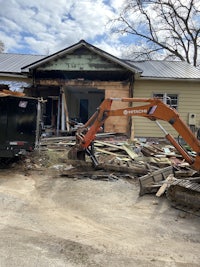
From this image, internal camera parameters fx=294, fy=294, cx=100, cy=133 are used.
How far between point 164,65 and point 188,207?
14004mm

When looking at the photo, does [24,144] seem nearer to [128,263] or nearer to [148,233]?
[148,233]

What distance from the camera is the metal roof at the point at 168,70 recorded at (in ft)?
51.9

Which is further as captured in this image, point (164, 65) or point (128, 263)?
point (164, 65)

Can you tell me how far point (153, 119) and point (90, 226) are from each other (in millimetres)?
3296

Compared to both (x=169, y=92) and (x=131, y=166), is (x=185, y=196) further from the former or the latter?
(x=169, y=92)

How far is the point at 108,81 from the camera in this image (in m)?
15.7

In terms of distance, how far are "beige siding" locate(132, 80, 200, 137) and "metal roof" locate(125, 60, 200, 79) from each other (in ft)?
1.29

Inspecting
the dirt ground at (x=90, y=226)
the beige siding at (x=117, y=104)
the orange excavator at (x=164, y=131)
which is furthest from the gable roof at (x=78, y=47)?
the dirt ground at (x=90, y=226)

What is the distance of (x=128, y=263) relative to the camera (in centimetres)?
390

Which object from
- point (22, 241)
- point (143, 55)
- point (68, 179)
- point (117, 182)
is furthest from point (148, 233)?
point (143, 55)

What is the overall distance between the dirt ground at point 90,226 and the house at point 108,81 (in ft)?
27.5

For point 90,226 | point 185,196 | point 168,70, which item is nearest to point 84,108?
point 168,70

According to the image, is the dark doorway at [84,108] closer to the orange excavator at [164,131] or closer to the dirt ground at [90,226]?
the orange excavator at [164,131]

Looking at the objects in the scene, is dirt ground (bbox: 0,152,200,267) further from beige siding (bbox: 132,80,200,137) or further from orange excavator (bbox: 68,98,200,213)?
beige siding (bbox: 132,80,200,137)
